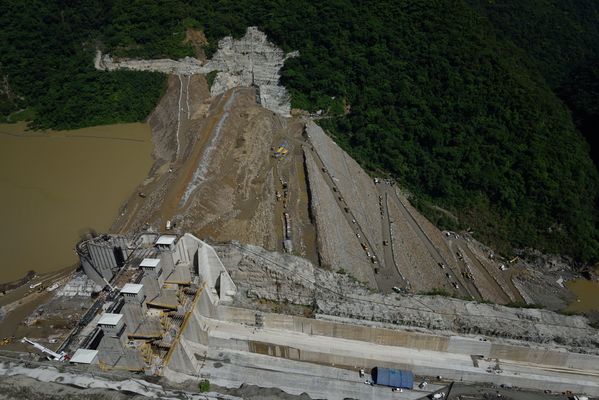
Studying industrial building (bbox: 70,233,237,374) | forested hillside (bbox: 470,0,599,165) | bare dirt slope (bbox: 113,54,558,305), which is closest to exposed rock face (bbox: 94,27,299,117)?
bare dirt slope (bbox: 113,54,558,305)

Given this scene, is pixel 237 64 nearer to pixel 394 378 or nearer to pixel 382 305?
pixel 382 305

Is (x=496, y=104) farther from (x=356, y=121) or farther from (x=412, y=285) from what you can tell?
(x=412, y=285)

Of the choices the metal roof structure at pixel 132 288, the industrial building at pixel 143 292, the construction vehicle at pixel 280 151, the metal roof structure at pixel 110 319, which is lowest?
the industrial building at pixel 143 292

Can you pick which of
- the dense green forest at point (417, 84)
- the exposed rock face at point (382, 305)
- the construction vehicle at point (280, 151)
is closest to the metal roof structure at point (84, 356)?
the exposed rock face at point (382, 305)

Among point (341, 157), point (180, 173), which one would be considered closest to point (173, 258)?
point (180, 173)

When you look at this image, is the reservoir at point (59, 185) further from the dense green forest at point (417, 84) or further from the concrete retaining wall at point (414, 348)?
the concrete retaining wall at point (414, 348)

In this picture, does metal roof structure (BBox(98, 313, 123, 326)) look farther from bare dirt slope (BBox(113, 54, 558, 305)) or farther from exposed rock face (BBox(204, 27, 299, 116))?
exposed rock face (BBox(204, 27, 299, 116))

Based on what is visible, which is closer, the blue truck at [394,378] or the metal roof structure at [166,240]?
the metal roof structure at [166,240]
